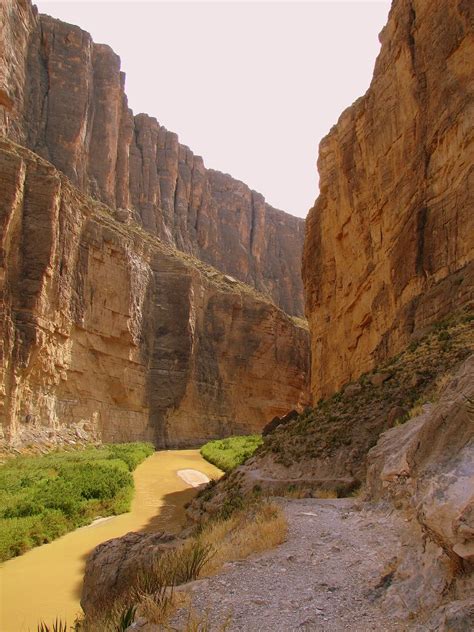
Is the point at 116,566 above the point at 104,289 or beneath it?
beneath

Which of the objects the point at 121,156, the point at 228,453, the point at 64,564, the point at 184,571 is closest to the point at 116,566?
the point at 184,571

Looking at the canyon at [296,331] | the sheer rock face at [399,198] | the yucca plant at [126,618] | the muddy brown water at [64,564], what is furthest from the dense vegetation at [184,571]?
the sheer rock face at [399,198]

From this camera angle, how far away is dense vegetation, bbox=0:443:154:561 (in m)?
15.9

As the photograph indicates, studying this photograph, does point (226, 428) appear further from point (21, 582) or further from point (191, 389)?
point (21, 582)

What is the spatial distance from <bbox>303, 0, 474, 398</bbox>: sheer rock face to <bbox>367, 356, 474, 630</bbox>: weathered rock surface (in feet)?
42.8

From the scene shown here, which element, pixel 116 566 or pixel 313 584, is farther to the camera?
pixel 116 566

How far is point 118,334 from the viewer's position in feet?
149

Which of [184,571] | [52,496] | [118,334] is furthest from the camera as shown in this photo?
[118,334]

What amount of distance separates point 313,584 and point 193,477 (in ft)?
84.5

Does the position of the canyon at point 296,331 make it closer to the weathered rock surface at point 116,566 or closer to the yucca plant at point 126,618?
the weathered rock surface at point 116,566

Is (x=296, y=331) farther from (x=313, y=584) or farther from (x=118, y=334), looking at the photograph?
Result: (x=313, y=584)

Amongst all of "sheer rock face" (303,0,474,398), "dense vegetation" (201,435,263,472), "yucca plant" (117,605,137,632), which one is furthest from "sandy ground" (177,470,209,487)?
"yucca plant" (117,605,137,632)

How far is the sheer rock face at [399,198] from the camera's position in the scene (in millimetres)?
20188

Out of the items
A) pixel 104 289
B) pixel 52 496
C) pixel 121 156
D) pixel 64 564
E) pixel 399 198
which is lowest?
pixel 64 564
